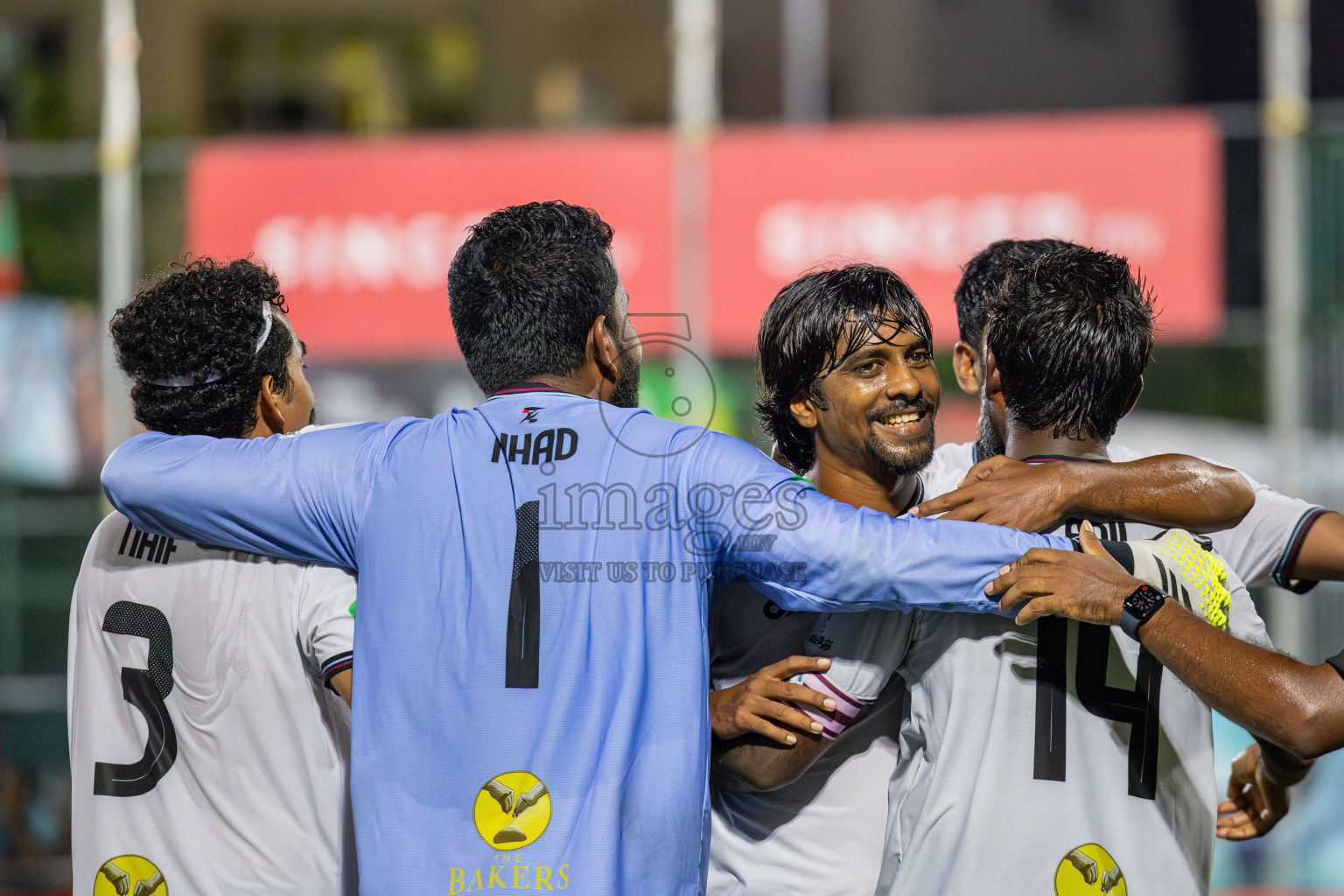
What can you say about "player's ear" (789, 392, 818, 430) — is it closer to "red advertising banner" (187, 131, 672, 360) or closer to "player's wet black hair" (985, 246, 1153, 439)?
"player's wet black hair" (985, 246, 1153, 439)

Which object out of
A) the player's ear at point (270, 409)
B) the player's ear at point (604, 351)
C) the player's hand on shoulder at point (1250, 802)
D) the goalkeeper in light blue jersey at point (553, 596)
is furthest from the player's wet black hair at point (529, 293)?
the player's hand on shoulder at point (1250, 802)

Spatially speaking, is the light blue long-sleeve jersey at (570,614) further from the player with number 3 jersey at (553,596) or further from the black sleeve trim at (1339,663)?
the black sleeve trim at (1339,663)

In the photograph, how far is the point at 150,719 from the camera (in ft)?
7.98

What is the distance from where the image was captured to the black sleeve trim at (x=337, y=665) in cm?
232

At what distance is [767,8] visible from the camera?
29.0 ft

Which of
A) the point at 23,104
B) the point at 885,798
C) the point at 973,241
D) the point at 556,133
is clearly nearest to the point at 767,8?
the point at 556,133

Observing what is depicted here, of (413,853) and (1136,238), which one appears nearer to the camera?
(413,853)

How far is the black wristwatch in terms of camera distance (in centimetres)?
205

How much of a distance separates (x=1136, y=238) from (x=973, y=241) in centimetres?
100

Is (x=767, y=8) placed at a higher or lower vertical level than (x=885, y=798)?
higher

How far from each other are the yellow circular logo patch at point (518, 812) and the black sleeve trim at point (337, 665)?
1.35ft

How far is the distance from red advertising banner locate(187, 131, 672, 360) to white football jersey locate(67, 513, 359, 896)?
19.2 ft

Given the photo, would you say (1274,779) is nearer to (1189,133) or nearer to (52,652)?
(1189,133)

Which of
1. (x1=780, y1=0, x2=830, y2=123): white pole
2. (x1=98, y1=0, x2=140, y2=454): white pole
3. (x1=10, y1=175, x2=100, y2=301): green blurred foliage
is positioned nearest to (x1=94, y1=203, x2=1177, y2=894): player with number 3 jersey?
(x1=98, y1=0, x2=140, y2=454): white pole
